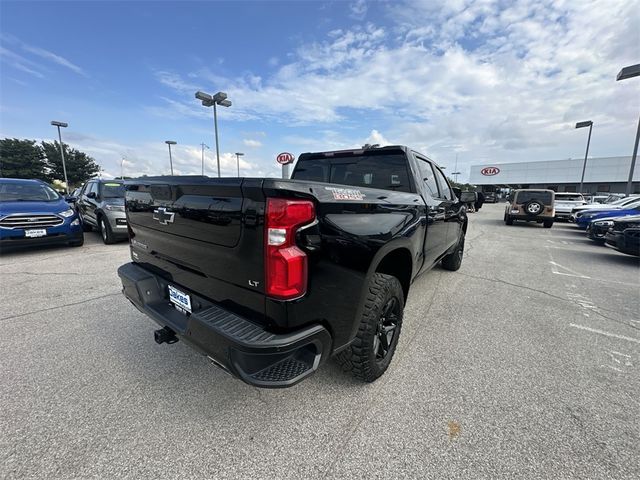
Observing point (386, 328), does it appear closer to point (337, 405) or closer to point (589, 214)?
point (337, 405)

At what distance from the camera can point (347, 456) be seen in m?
1.72

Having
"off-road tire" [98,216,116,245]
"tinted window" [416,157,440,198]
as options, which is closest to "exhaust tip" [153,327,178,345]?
"tinted window" [416,157,440,198]

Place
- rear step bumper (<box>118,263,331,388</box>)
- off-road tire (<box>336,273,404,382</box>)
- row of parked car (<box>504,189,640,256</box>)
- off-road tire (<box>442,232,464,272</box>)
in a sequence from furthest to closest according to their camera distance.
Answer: row of parked car (<box>504,189,640,256</box>) < off-road tire (<box>442,232,464,272</box>) < off-road tire (<box>336,273,404,382</box>) < rear step bumper (<box>118,263,331,388</box>)

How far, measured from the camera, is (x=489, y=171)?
5638 cm

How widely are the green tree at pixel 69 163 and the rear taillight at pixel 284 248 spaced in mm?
63335

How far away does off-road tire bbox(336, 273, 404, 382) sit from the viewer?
6.78 ft

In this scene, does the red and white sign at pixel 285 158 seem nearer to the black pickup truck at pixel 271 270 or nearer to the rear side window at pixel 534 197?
Result: the rear side window at pixel 534 197

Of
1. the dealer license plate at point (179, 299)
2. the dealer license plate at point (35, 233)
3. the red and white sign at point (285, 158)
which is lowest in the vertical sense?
the dealer license plate at point (35, 233)

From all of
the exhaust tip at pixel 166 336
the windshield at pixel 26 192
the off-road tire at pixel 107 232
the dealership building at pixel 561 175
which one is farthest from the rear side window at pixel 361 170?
the dealership building at pixel 561 175

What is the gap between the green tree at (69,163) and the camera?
1945 inches

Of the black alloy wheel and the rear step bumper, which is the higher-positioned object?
the rear step bumper

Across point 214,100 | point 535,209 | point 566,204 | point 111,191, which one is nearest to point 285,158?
point 214,100

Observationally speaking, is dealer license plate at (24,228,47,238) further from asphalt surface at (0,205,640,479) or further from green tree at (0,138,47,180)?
green tree at (0,138,47,180)

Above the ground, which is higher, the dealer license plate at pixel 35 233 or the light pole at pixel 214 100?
the light pole at pixel 214 100
